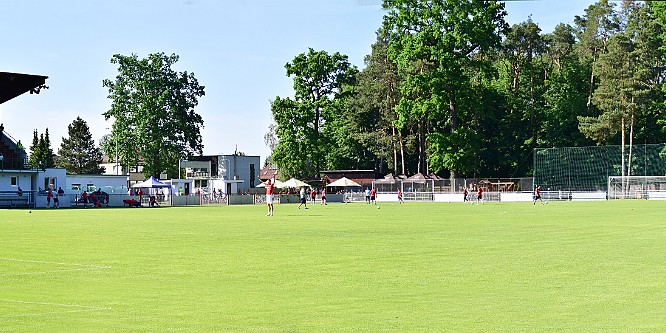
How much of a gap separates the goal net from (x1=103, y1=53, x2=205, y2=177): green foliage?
141 feet

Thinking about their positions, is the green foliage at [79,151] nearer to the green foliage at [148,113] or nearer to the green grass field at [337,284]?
the green foliage at [148,113]

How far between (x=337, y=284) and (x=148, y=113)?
310ft

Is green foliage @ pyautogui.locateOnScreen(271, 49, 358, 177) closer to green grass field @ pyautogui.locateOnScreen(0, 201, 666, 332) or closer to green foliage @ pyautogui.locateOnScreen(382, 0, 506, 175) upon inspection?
green foliage @ pyautogui.locateOnScreen(382, 0, 506, 175)

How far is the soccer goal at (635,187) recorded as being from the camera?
86438 mm

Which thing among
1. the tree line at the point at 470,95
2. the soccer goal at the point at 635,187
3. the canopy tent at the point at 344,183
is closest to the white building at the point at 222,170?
the tree line at the point at 470,95

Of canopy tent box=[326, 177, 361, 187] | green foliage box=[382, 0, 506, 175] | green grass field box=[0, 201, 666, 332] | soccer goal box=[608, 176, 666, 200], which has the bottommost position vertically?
green grass field box=[0, 201, 666, 332]

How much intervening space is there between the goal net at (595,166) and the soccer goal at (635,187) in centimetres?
137

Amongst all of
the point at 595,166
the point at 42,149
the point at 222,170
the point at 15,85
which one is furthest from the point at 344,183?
the point at 15,85

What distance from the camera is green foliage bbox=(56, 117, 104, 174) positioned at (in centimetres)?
14500

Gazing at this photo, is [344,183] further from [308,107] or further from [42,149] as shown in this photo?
[42,149]

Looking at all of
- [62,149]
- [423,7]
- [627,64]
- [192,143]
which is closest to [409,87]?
[423,7]

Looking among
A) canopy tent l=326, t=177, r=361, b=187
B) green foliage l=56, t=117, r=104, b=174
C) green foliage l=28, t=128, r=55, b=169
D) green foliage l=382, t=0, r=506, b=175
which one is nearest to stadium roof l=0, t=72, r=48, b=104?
green foliage l=382, t=0, r=506, b=175

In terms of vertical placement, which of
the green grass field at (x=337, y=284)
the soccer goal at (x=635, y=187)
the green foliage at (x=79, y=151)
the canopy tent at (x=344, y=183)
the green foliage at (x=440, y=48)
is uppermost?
the green foliage at (x=440, y=48)

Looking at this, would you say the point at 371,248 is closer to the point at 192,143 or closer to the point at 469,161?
the point at 469,161
